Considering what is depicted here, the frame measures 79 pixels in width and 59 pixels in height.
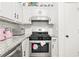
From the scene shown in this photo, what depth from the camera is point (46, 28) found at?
13.8 ft

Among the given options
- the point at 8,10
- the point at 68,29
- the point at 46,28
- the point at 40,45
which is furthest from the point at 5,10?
the point at 46,28

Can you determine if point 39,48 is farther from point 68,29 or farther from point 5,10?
point 5,10

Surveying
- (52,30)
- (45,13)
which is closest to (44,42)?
(52,30)

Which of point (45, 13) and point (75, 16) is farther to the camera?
point (45, 13)

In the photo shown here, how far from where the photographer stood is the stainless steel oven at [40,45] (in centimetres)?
373

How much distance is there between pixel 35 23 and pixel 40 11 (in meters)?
0.34

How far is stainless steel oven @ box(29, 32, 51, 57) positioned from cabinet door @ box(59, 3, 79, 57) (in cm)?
47

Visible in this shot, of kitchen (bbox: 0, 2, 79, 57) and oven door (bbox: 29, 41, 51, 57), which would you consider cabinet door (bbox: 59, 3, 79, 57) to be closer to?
kitchen (bbox: 0, 2, 79, 57)

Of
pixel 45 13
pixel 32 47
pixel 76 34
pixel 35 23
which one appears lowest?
pixel 32 47

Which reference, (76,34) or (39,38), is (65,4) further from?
(39,38)

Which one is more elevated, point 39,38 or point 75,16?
point 75,16

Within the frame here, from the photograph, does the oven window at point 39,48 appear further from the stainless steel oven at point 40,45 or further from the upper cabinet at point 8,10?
the upper cabinet at point 8,10

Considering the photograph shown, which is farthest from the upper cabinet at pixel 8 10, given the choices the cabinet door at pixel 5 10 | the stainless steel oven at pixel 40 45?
the stainless steel oven at pixel 40 45

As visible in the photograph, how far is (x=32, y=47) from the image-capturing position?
3736 millimetres
